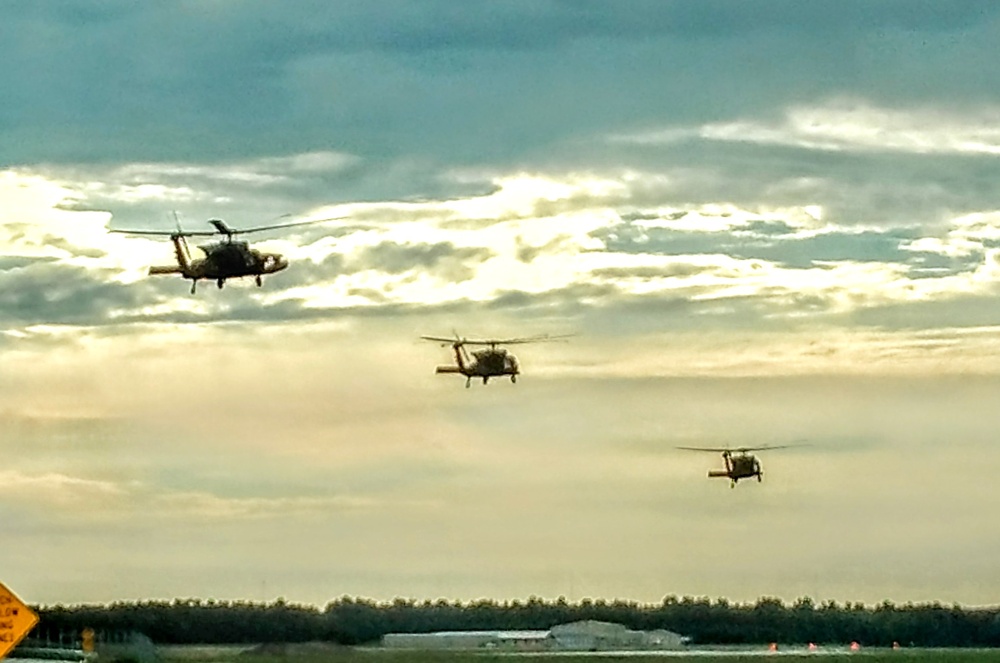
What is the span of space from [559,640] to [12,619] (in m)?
124

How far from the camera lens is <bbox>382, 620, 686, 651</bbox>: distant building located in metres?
152

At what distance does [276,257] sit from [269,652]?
43.2 meters

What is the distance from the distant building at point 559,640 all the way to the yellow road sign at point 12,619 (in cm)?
10827

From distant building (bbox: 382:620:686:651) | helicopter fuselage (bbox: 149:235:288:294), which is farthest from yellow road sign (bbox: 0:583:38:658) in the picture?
distant building (bbox: 382:620:686:651)

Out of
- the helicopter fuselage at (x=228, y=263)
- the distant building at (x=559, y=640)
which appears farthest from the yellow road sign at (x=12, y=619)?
the distant building at (x=559, y=640)

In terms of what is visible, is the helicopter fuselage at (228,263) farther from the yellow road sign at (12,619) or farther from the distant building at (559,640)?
the distant building at (559,640)

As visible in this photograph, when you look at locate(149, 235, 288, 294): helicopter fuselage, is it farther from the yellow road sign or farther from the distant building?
the distant building

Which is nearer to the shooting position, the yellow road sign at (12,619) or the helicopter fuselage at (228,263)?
the yellow road sign at (12,619)

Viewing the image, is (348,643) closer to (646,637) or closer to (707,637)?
(646,637)

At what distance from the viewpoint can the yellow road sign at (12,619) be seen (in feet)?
128

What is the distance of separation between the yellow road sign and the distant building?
108 m

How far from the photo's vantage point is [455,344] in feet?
323

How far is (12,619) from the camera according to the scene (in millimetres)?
39188

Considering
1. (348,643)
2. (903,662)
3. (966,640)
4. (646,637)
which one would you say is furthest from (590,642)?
(903,662)
